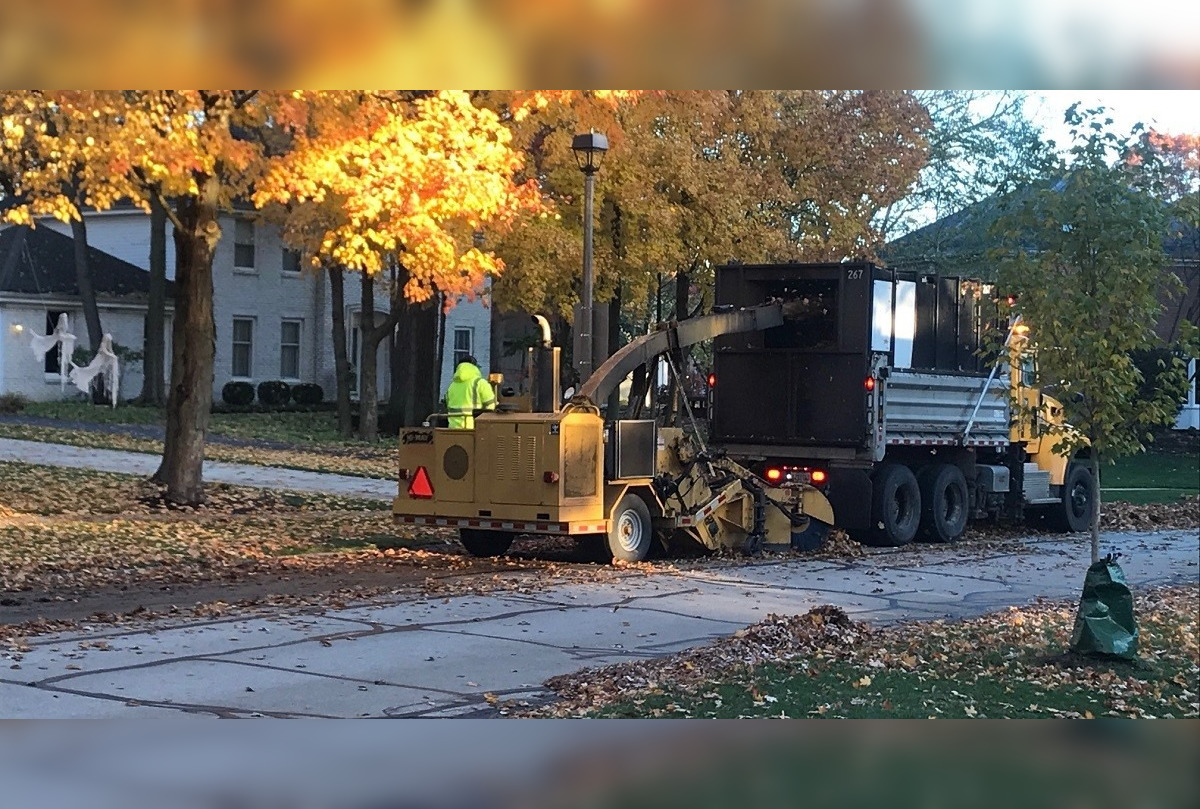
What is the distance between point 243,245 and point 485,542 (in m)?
30.5

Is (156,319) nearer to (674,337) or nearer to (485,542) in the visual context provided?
(674,337)

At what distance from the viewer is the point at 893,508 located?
64.8ft

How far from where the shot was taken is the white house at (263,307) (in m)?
44.9

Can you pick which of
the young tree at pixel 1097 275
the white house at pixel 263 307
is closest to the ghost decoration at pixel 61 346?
the white house at pixel 263 307

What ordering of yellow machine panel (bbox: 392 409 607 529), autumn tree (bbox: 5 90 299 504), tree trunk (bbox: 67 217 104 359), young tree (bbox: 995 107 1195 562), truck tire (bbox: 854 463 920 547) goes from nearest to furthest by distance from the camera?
young tree (bbox: 995 107 1195 562) → yellow machine panel (bbox: 392 409 607 529) → autumn tree (bbox: 5 90 299 504) → truck tire (bbox: 854 463 920 547) → tree trunk (bbox: 67 217 104 359)

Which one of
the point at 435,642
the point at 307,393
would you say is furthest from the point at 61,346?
the point at 435,642

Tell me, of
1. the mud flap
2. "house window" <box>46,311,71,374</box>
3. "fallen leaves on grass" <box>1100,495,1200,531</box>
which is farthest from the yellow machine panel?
"house window" <box>46,311,71,374</box>

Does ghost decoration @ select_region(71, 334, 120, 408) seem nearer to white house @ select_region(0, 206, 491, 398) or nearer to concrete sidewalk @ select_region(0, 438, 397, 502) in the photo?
white house @ select_region(0, 206, 491, 398)

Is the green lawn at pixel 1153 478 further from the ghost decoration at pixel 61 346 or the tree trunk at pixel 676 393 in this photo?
the ghost decoration at pixel 61 346

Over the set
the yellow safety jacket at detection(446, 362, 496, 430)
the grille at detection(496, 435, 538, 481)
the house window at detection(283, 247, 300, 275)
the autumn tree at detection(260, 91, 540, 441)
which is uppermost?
the house window at detection(283, 247, 300, 275)

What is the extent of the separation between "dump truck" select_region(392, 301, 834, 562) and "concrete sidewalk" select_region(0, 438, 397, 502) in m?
6.84

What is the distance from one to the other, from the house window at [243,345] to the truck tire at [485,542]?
29738mm

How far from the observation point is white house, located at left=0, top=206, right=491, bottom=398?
44875 mm
